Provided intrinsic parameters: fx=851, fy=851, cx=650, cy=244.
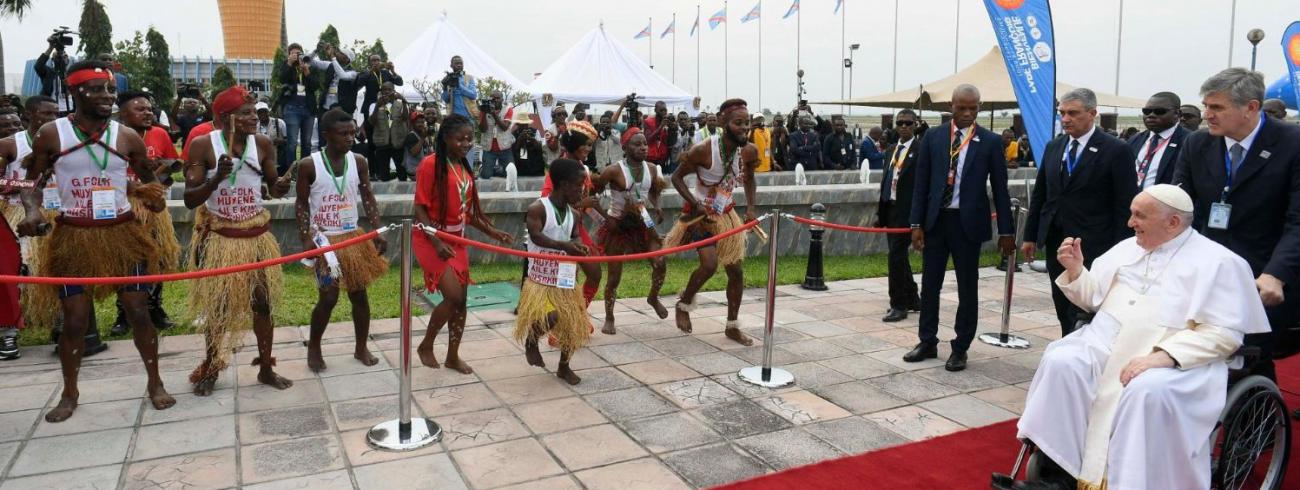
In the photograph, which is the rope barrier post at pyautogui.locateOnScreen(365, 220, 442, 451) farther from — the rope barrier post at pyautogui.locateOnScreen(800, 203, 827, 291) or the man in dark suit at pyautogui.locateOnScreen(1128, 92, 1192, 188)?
the rope barrier post at pyautogui.locateOnScreen(800, 203, 827, 291)

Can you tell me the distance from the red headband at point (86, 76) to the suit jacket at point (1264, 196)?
5.84 metres

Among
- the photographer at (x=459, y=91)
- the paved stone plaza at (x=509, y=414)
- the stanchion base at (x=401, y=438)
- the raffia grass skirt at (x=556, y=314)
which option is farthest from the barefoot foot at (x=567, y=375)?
the photographer at (x=459, y=91)

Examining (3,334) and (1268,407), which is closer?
(1268,407)

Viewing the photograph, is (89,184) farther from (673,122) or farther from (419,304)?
(673,122)

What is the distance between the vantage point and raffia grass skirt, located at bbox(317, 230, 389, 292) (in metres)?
5.35

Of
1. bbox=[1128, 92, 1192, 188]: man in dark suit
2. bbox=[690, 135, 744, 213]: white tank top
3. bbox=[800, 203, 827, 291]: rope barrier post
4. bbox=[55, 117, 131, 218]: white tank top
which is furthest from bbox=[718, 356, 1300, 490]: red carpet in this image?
bbox=[800, 203, 827, 291]: rope barrier post

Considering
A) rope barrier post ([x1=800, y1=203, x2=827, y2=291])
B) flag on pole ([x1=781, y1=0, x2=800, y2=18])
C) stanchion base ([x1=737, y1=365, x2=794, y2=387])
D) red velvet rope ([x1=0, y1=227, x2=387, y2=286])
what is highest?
flag on pole ([x1=781, y1=0, x2=800, y2=18])

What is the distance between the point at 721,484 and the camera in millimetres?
3826

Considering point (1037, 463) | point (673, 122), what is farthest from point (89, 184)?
point (673, 122)

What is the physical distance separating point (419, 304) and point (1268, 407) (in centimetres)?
620

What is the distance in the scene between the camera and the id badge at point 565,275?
17.0ft

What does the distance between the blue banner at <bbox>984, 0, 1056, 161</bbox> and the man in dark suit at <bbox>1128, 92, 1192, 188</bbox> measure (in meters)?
1.61

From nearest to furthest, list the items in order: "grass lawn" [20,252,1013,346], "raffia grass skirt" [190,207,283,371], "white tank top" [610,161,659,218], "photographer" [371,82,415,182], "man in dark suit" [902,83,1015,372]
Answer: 1. "raffia grass skirt" [190,207,283,371]
2. "man in dark suit" [902,83,1015,372]
3. "white tank top" [610,161,659,218]
4. "grass lawn" [20,252,1013,346]
5. "photographer" [371,82,415,182]

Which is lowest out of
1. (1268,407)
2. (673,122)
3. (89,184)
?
(1268,407)
